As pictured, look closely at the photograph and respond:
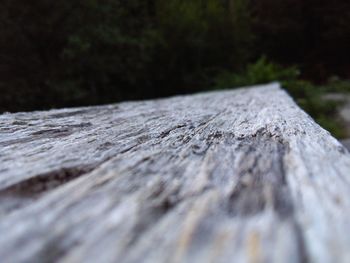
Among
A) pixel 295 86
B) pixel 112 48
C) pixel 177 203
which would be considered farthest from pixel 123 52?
pixel 177 203

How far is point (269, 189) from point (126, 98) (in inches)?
315

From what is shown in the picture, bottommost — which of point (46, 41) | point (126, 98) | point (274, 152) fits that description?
point (126, 98)

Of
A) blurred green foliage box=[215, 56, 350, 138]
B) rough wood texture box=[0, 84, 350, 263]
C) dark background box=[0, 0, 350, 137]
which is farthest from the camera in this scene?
dark background box=[0, 0, 350, 137]

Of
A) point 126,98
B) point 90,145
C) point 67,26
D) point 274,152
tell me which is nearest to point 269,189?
point 274,152

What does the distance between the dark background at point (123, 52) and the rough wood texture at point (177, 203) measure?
6.29 m

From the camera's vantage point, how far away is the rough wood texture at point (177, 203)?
1.37 ft

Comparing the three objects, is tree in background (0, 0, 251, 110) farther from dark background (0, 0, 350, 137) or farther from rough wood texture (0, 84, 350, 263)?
rough wood texture (0, 84, 350, 263)

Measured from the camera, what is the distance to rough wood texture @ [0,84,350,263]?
0.42 metres

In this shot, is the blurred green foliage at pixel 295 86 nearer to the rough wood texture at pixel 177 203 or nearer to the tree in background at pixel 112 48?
the tree in background at pixel 112 48

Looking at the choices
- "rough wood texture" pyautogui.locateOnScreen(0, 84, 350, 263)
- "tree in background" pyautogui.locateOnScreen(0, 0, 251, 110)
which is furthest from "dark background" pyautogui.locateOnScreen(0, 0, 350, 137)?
"rough wood texture" pyautogui.locateOnScreen(0, 84, 350, 263)

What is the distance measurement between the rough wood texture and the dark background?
6.29 metres

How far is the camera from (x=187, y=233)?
460mm

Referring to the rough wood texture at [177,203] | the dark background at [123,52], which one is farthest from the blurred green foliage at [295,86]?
the rough wood texture at [177,203]

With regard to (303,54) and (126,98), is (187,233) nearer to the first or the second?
(126,98)
